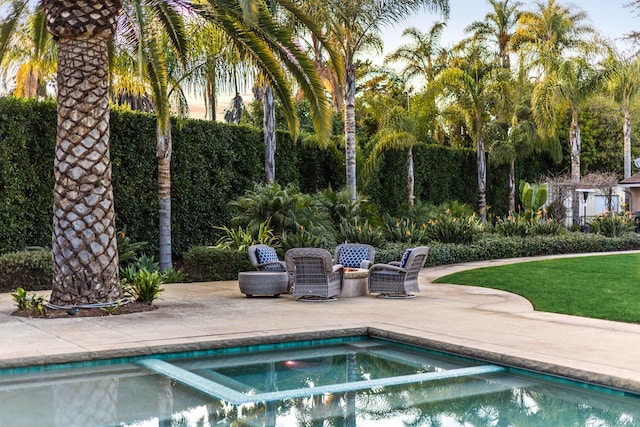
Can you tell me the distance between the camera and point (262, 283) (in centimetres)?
1271

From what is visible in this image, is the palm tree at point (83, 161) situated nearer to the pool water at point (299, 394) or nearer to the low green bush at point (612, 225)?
the pool water at point (299, 394)

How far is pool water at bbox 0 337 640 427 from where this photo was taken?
596 cm

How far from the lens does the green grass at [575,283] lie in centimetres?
1115

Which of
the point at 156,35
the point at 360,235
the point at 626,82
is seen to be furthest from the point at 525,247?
the point at 626,82

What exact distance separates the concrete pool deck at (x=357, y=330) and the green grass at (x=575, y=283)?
56cm

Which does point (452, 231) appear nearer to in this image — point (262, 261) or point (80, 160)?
point (262, 261)

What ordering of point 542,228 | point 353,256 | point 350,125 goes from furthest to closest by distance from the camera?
point 542,228 → point 350,125 → point 353,256

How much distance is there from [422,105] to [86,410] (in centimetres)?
2088

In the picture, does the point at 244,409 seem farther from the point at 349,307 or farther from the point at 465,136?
the point at 465,136

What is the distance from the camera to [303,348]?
8.69 meters

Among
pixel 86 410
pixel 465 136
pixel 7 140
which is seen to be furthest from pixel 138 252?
pixel 465 136

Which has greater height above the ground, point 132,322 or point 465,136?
point 465,136

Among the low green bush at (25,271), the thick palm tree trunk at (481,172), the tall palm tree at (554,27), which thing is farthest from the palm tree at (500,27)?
the low green bush at (25,271)

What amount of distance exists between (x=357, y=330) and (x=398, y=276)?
142 inches
